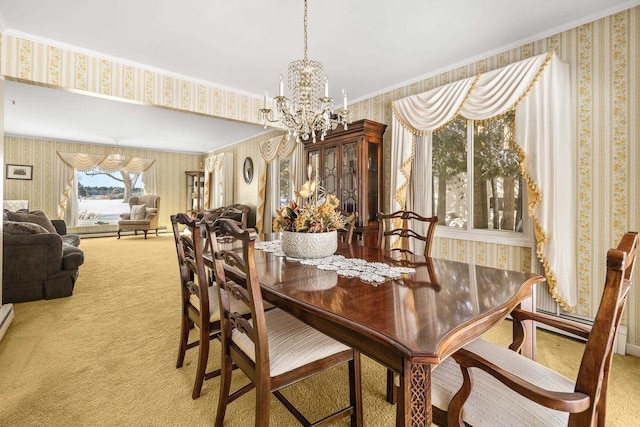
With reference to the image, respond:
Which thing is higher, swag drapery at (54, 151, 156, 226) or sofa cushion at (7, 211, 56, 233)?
swag drapery at (54, 151, 156, 226)

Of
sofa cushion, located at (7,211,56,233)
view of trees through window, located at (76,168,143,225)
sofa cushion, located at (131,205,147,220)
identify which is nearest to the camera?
sofa cushion, located at (7,211,56,233)

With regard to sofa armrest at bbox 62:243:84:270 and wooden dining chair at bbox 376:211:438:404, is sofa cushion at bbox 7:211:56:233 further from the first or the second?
wooden dining chair at bbox 376:211:438:404

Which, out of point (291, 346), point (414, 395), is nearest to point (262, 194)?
point (291, 346)

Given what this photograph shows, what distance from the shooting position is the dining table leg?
79 centimetres

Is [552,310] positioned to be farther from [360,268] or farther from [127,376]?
[127,376]

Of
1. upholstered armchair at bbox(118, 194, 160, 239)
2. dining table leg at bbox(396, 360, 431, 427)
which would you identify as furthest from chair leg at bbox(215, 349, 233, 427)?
upholstered armchair at bbox(118, 194, 160, 239)

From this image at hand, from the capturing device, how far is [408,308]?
1017 millimetres

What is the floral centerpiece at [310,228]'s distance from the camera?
5.60ft

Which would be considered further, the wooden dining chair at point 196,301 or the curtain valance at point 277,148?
the curtain valance at point 277,148

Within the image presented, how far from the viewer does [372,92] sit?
393 centimetres

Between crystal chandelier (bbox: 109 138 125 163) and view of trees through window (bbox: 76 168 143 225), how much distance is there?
2.37 ft

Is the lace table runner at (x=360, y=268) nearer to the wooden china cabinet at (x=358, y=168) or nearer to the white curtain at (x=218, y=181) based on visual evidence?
the wooden china cabinet at (x=358, y=168)

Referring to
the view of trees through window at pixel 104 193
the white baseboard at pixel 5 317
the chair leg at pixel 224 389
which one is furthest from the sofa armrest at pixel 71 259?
the view of trees through window at pixel 104 193

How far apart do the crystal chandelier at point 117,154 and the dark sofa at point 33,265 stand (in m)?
4.91
